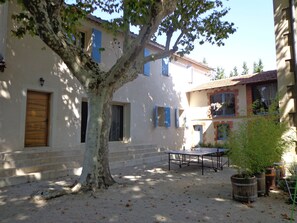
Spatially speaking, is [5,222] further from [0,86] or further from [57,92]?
[57,92]

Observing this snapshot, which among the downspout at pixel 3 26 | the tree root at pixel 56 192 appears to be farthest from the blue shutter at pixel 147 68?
the tree root at pixel 56 192

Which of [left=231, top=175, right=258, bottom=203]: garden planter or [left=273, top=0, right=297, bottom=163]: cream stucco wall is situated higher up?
[left=273, top=0, right=297, bottom=163]: cream stucco wall

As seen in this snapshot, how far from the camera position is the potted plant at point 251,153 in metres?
4.91

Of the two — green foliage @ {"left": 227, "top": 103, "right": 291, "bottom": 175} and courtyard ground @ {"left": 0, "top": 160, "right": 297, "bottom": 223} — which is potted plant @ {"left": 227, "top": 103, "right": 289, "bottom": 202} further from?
courtyard ground @ {"left": 0, "top": 160, "right": 297, "bottom": 223}

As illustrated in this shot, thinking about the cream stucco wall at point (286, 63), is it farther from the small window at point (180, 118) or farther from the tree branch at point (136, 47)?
the small window at point (180, 118)

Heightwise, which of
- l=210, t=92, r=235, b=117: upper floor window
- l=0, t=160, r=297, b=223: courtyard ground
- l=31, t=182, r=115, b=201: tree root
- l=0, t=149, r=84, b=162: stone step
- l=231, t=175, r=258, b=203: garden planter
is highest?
l=210, t=92, r=235, b=117: upper floor window

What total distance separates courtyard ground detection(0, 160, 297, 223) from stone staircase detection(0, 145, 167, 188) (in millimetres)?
393

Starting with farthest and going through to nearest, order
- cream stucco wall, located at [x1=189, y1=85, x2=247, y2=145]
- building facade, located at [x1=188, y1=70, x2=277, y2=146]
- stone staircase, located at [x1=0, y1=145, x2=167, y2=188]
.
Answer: cream stucco wall, located at [x1=189, y1=85, x2=247, y2=145]
building facade, located at [x1=188, y1=70, x2=277, y2=146]
stone staircase, located at [x1=0, y1=145, x2=167, y2=188]

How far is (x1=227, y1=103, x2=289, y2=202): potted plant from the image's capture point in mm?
4906

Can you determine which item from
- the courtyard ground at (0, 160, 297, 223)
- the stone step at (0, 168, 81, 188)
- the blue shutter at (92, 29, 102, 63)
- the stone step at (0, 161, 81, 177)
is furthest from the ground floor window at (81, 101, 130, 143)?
the courtyard ground at (0, 160, 297, 223)

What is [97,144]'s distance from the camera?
19.0 feet

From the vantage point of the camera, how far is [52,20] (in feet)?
18.3

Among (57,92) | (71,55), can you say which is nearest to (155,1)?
(71,55)

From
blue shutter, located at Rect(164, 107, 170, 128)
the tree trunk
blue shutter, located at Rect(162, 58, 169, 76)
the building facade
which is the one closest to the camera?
the tree trunk
